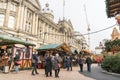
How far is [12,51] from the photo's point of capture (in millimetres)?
17516

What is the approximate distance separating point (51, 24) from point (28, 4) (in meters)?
17.7

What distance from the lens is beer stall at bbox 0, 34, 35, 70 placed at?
53.2 feet

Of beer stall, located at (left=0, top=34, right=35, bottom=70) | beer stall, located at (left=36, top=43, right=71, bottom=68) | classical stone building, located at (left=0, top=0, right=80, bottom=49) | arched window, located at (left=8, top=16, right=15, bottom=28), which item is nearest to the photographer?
beer stall, located at (left=0, top=34, right=35, bottom=70)

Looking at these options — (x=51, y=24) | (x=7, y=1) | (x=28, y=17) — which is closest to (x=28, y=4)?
(x=28, y=17)

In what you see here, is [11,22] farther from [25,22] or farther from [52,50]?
[52,50]

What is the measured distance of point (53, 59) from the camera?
13.4 metres

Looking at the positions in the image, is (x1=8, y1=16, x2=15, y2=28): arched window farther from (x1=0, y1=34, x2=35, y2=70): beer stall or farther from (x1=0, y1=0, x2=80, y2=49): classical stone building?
(x1=0, y1=34, x2=35, y2=70): beer stall

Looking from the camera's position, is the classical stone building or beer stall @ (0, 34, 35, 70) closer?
beer stall @ (0, 34, 35, 70)

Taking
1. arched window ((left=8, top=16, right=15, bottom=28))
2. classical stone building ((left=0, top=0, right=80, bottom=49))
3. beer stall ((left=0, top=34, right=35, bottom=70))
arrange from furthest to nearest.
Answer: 1. arched window ((left=8, top=16, right=15, bottom=28))
2. classical stone building ((left=0, top=0, right=80, bottom=49))
3. beer stall ((left=0, top=34, right=35, bottom=70))

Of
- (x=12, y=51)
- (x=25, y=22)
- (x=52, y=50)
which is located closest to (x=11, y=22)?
(x=25, y=22)

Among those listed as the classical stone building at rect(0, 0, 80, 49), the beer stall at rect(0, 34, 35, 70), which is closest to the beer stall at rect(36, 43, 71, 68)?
the beer stall at rect(0, 34, 35, 70)

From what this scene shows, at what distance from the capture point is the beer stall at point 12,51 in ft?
53.2

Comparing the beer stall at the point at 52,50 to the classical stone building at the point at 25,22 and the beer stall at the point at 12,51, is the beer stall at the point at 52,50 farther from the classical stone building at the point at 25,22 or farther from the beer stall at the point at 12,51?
the classical stone building at the point at 25,22

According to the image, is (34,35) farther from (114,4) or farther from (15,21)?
(114,4)
